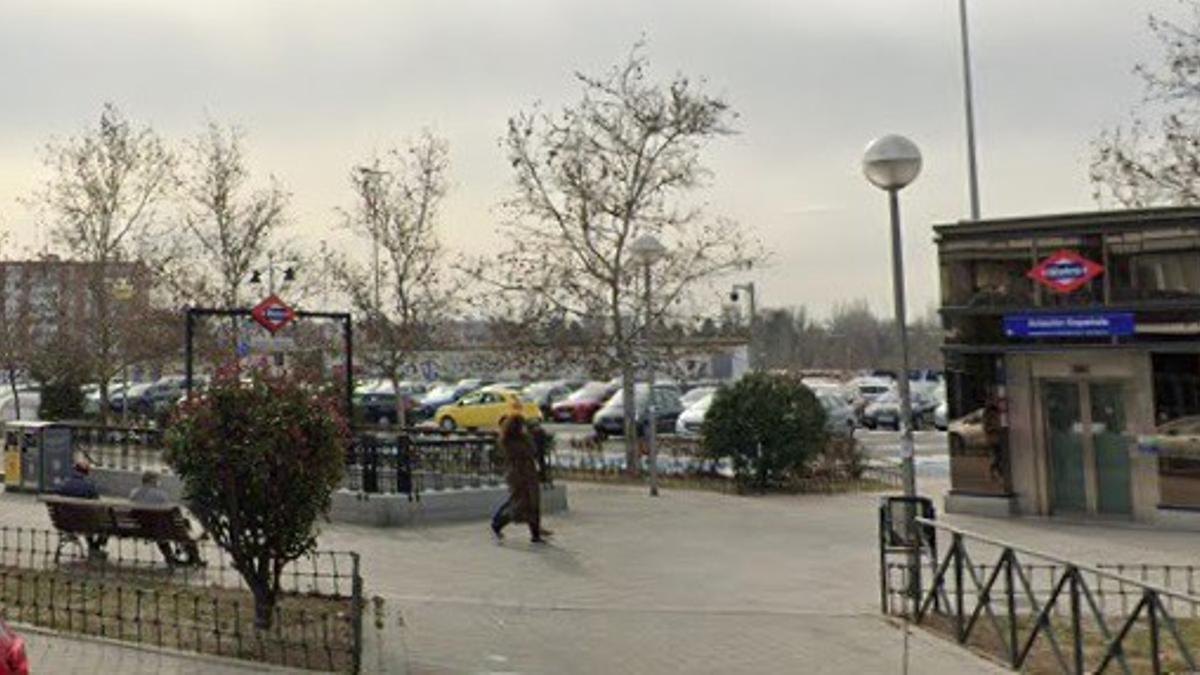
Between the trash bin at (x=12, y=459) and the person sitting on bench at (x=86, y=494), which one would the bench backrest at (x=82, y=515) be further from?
the trash bin at (x=12, y=459)

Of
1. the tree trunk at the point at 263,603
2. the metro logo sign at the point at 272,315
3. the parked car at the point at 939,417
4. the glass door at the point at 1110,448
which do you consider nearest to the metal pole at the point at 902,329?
the tree trunk at the point at 263,603

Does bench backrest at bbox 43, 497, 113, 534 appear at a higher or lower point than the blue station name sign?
lower

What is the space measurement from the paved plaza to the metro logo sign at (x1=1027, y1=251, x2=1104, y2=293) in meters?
3.53

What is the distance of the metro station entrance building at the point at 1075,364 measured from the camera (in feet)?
51.0

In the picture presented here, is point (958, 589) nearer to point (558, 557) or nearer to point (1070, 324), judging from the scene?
point (558, 557)

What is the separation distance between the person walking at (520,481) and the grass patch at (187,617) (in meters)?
4.05

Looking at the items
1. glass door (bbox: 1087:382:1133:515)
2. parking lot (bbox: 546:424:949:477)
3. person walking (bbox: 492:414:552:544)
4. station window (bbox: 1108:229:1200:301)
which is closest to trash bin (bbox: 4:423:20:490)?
person walking (bbox: 492:414:552:544)

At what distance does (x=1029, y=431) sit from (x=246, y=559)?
12.6 meters

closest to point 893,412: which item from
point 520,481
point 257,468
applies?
point 520,481

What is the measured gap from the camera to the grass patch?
8055 mm

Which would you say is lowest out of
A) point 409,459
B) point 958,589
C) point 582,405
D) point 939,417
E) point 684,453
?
point 958,589

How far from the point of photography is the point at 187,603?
960 cm

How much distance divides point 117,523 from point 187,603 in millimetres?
2868

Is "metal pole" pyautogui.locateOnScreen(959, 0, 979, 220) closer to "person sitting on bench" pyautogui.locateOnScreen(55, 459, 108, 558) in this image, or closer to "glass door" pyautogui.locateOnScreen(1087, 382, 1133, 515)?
"glass door" pyautogui.locateOnScreen(1087, 382, 1133, 515)
